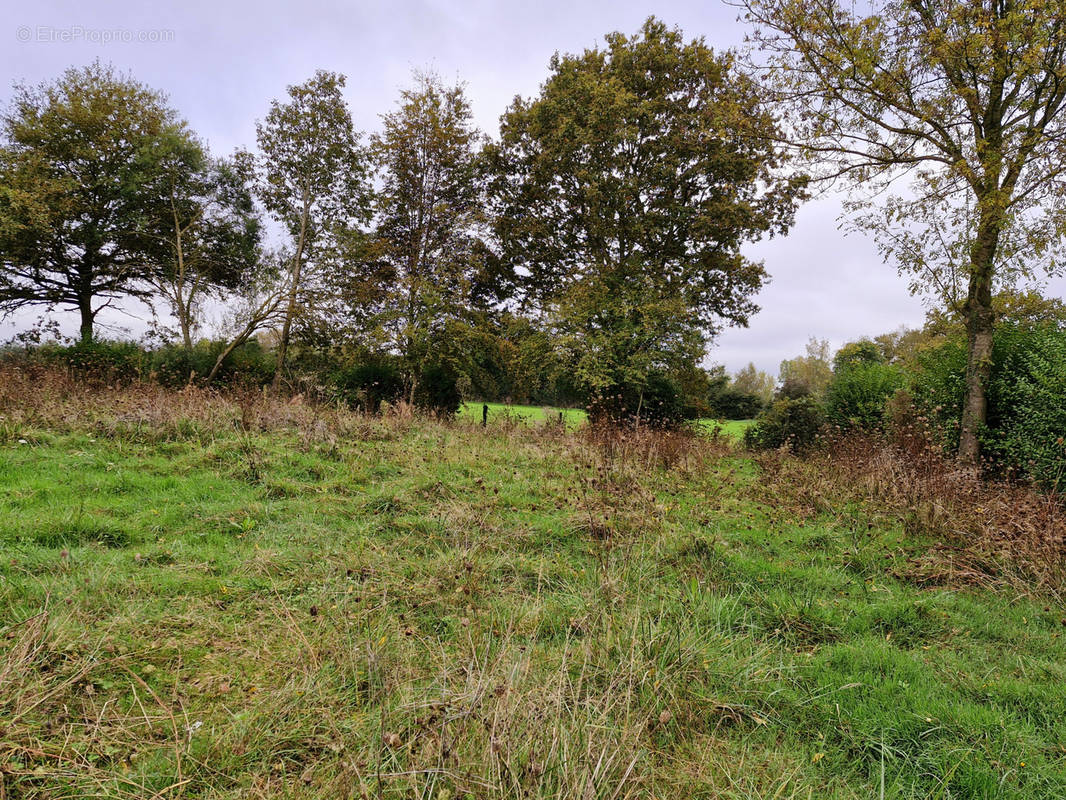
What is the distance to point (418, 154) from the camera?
16031 millimetres

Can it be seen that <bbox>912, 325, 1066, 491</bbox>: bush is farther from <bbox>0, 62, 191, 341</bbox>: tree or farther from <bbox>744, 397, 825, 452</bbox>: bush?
<bbox>0, 62, 191, 341</bbox>: tree

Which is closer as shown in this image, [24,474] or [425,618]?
[425,618]

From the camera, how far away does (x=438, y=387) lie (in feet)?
51.1

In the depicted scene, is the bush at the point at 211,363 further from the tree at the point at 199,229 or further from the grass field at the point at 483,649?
the grass field at the point at 483,649

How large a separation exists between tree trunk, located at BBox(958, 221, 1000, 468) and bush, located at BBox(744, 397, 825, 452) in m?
4.14

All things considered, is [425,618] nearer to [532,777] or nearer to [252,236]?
[532,777]

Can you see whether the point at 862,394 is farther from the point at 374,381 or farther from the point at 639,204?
the point at 374,381

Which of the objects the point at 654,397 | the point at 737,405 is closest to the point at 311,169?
the point at 654,397

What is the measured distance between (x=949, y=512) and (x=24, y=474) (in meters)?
9.67

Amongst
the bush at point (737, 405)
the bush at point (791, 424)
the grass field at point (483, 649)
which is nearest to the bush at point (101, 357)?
the grass field at point (483, 649)

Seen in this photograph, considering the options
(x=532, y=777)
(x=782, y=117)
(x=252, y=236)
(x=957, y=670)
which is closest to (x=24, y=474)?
(x=532, y=777)

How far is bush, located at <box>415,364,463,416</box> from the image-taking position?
15.2m

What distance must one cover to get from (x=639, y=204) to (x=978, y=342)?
1121 cm

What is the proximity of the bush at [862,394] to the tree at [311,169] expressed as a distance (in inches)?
667
